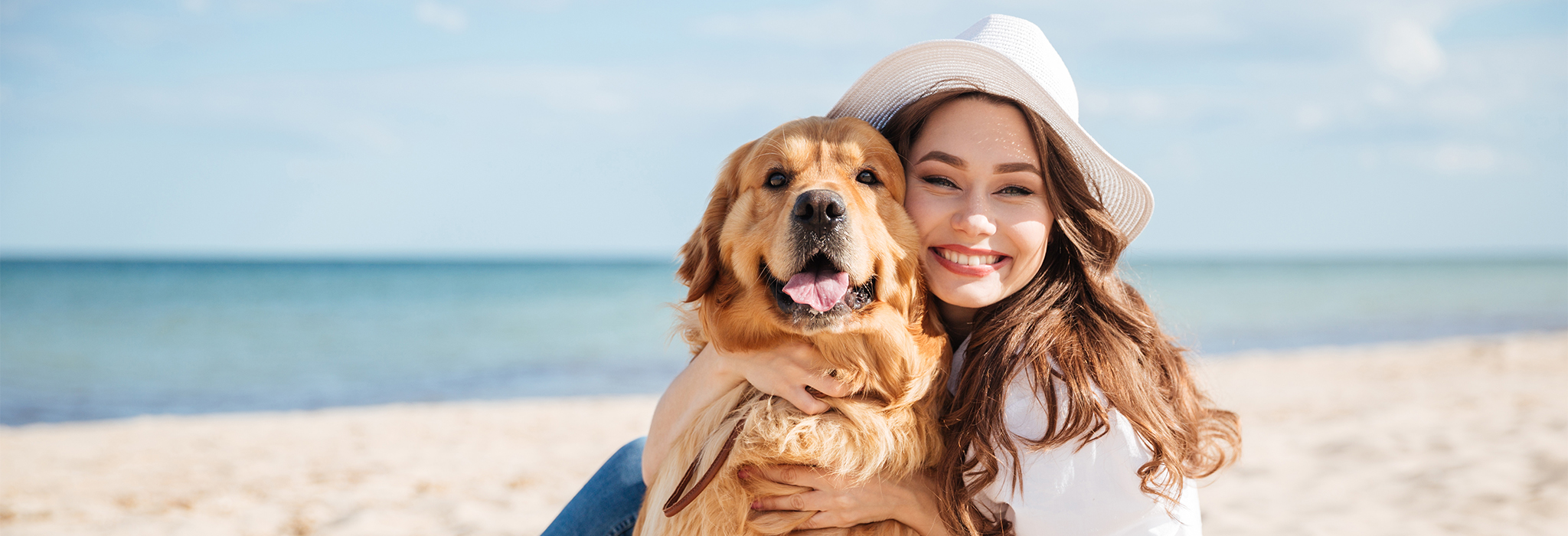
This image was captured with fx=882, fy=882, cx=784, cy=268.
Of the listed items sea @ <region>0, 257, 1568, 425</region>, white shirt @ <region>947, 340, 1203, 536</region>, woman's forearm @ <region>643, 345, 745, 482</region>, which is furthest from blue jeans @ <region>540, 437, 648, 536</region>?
white shirt @ <region>947, 340, 1203, 536</region>

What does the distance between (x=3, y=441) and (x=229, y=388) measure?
175 inches

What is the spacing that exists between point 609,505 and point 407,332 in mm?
18332

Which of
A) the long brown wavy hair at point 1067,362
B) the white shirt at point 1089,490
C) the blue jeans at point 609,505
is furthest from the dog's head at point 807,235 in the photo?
the blue jeans at point 609,505

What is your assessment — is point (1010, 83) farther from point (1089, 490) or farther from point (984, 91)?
point (1089, 490)

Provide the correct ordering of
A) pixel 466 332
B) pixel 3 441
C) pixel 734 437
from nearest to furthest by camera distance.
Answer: pixel 734 437 < pixel 3 441 < pixel 466 332

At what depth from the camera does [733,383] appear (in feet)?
8.61

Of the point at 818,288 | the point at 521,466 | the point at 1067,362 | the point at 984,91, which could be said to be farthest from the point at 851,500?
the point at 521,466

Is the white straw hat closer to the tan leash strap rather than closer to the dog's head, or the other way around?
the dog's head

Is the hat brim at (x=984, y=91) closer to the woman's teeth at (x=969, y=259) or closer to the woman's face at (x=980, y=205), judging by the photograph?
the woman's face at (x=980, y=205)

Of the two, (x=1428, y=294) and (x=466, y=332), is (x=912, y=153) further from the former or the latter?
(x=1428, y=294)

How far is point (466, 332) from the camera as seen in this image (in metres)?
19.5

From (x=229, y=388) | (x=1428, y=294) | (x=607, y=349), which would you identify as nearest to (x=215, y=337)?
(x=229, y=388)

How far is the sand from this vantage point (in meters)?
4.63

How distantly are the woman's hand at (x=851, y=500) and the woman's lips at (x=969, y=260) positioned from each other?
60cm
